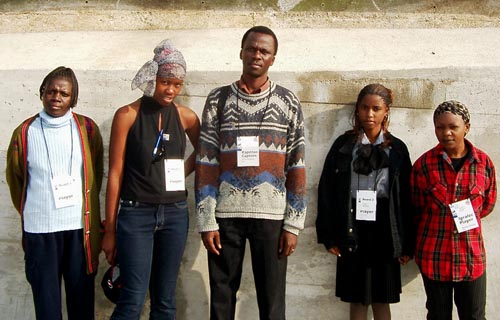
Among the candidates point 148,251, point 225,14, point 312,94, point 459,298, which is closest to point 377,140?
point 312,94

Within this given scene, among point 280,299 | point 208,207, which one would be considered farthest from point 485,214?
point 208,207

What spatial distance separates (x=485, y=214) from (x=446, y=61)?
38.7 inches

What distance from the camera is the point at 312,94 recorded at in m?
3.43

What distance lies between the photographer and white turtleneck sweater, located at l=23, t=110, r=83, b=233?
115 inches

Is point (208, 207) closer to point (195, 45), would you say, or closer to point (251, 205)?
point (251, 205)

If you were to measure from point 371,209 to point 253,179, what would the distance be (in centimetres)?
72

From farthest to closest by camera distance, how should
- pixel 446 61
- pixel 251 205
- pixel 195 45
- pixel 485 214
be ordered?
pixel 195 45, pixel 446 61, pixel 485 214, pixel 251 205

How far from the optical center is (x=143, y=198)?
2877 millimetres

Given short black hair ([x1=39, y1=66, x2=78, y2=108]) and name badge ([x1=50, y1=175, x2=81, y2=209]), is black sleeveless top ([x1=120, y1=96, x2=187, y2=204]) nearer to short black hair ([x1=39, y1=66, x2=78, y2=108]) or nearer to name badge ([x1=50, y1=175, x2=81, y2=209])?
name badge ([x1=50, y1=175, x2=81, y2=209])

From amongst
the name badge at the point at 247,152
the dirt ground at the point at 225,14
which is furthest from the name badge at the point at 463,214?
the dirt ground at the point at 225,14

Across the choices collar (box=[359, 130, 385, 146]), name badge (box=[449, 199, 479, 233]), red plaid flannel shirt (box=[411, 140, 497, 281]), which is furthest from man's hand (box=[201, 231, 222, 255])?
name badge (box=[449, 199, 479, 233])

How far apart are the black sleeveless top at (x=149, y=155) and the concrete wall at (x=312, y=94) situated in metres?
0.53

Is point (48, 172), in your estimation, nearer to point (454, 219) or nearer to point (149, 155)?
point (149, 155)

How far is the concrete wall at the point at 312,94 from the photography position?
11.1 ft
